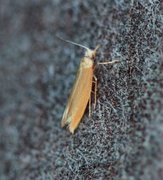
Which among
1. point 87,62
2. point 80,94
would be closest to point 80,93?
point 80,94

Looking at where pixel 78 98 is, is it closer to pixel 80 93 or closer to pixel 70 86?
pixel 80 93

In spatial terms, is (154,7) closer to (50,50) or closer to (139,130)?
(139,130)

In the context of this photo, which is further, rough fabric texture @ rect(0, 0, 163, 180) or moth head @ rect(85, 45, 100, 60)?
moth head @ rect(85, 45, 100, 60)

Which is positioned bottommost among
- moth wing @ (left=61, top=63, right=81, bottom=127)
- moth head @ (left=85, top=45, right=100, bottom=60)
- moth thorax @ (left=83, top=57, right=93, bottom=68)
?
moth wing @ (left=61, top=63, right=81, bottom=127)

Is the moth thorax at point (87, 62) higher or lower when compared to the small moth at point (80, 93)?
higher

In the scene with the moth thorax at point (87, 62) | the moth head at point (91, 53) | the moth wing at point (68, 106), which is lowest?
the moth wing at point (68, 106)
